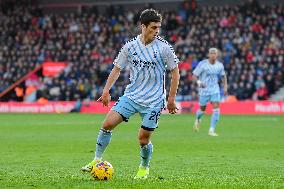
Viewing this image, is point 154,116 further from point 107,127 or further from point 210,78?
point 210,78

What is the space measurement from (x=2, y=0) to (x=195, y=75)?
112 ft

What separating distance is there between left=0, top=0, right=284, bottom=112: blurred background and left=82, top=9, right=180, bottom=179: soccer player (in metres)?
28.6

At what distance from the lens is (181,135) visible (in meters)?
22.4

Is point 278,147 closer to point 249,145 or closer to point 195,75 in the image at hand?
point 249,145

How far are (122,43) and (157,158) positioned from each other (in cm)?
3198

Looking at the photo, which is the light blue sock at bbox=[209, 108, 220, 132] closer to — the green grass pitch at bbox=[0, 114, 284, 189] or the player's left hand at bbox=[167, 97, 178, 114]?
the green grass pitch at bbox=[0, 114, 284, 189]


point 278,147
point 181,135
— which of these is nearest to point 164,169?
point 278,147

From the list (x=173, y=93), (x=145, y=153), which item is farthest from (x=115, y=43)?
(x=173, y=93)

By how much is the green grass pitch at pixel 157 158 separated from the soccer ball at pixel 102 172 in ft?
0.37

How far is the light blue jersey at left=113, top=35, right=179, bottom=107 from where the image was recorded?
1054cm

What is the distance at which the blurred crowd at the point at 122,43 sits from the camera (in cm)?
4012

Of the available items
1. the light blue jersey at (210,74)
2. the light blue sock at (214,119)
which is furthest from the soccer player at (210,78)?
the light blue sock at (214,119)

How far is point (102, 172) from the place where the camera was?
10367mm

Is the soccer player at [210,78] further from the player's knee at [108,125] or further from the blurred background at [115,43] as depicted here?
the blurred background at [115,43]
